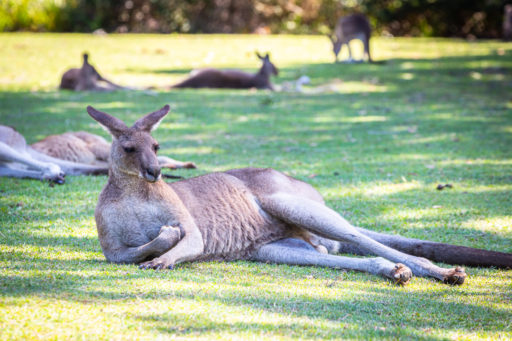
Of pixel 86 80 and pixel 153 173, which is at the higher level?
pixel 86 80

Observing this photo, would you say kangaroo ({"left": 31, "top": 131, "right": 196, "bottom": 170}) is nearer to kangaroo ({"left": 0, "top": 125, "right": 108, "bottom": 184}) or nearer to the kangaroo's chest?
kangaroo ({"left": 0, "top": 125, "right": 108, "bottom": 184})

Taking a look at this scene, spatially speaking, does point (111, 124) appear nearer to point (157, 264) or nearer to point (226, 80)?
point (157, 264)

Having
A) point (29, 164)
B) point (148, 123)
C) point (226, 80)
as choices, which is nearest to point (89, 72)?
point (226, 80)

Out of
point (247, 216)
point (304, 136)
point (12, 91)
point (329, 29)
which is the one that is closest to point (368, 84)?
point (304, 136)

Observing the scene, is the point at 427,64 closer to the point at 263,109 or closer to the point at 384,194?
the point at 263,109

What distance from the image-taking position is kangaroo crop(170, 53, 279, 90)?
509 inches

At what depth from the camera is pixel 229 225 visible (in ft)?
13.9

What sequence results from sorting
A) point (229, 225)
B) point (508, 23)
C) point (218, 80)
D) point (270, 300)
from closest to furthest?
point (270, 300), point (229, 225), point (218, 80), point (508, 23)

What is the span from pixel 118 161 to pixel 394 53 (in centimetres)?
1619

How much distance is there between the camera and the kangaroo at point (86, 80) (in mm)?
11875

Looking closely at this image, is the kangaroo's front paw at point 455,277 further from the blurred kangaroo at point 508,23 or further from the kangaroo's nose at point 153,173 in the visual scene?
the blurred kangaroo at point 508,23

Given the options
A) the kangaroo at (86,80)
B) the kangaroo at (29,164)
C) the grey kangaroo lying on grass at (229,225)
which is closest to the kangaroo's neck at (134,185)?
the grey kangaroo lying on grass at (229,225)

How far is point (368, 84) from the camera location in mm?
13547

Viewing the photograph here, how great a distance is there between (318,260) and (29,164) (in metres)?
3.62
